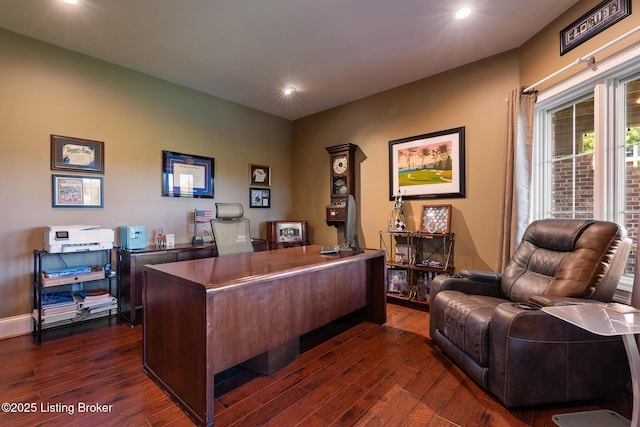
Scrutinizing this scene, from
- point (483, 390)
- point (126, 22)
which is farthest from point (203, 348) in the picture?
point (126, 22)

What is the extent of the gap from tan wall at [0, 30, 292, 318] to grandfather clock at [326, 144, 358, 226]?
127cm

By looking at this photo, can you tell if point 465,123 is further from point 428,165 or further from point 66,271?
point 66,271

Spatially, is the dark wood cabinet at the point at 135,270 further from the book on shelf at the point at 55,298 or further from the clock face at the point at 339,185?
the clock face at the point at 339,185

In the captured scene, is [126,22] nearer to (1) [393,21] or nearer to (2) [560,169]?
(1) [393,21]

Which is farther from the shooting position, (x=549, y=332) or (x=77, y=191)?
(x=77, y=191)

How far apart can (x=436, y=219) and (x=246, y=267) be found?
2.45 m

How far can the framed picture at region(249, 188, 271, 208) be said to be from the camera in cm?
466

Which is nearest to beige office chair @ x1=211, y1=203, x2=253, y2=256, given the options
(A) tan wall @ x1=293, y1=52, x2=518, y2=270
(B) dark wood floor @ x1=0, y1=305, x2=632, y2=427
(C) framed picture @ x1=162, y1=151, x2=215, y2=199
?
(C) framed picture @ x1=162, y1=151, x2=215, y2=199

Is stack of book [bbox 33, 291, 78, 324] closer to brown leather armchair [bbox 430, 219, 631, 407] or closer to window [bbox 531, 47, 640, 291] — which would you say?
brown leather armchair [bbox 430, 219, 631, 407]

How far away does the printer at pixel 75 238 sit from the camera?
2.62 m

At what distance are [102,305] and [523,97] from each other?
15.0ft

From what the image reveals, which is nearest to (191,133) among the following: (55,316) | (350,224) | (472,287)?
(55,316)

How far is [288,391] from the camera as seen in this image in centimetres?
188

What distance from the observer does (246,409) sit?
171cm
